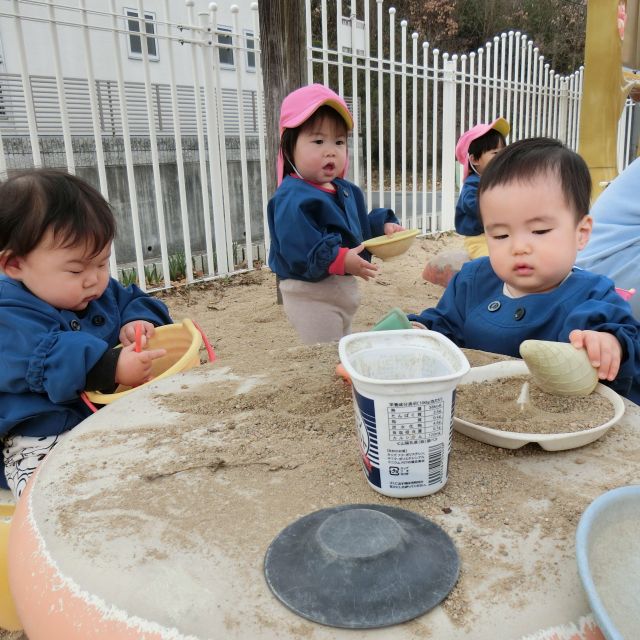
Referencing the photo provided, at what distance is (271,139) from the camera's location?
3941mm

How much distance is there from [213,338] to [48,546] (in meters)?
2.82

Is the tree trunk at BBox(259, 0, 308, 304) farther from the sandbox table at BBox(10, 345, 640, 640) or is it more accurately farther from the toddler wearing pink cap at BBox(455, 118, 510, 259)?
the sandbox table at BBox(10, 345, 640, 640)

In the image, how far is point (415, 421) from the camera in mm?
768

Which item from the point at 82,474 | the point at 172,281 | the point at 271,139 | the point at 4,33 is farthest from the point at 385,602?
the point at 4,33

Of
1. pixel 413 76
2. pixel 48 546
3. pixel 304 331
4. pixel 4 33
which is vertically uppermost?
pixel 4 33

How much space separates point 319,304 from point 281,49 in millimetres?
1848

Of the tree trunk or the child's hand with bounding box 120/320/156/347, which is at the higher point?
the tree trunk

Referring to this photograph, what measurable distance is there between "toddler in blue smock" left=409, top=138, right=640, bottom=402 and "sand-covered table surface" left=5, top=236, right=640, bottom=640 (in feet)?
0.92

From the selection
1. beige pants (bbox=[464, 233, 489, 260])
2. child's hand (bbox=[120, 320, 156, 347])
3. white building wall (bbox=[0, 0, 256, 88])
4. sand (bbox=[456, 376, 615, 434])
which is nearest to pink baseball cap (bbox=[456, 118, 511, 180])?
beige pants (bbox=[464, 233, 489, 260])

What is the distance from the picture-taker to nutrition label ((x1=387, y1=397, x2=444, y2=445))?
76 centimetres

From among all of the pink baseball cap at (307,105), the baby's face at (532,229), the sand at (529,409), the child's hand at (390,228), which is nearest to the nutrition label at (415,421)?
the sand at (529,409)

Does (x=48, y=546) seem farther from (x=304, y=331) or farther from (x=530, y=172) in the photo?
(x=304, y=331)

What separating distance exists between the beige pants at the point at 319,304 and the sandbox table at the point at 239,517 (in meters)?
1.44

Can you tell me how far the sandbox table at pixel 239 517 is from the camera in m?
0.64
